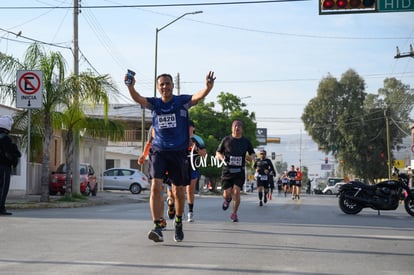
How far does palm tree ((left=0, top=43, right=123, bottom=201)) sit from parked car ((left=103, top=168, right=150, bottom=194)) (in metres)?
18.2

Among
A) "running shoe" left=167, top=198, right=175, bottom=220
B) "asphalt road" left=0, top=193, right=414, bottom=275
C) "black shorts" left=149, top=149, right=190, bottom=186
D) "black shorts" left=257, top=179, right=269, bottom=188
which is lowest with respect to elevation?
"asphalt road" left=0, top=193, right=414, bottom=275

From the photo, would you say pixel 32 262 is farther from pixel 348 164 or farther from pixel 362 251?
pixel 348 164

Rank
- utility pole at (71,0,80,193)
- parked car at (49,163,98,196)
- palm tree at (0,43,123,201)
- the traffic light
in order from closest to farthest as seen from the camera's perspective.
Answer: the traffic light, palm tree at (0,43,123,201), utility pole at (71,0,80,193), parked car at (49,163,98,196)

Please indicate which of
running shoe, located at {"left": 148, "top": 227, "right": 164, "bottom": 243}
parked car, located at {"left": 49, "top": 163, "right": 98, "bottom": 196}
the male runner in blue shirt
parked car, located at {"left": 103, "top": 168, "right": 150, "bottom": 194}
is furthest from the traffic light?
parked car, located at {"left": 103, "top": 168, "right": 150, "bottom": 194}

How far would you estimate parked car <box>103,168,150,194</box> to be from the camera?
4091cm

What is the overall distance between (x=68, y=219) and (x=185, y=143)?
16.3 ft

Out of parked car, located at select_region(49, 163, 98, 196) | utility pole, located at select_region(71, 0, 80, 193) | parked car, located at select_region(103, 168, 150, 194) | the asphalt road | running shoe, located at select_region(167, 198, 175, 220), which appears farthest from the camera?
parked car, located at select_region(103, 168, 150, 194)

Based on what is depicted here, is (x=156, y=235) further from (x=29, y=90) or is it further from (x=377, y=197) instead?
(x=29, y=90)

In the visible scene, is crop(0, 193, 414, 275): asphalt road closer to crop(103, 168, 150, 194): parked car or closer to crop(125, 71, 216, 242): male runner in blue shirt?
crop(125, 71, 216, 242): male runner in blue shirt

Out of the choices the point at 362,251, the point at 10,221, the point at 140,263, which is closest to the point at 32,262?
the point at 140,263

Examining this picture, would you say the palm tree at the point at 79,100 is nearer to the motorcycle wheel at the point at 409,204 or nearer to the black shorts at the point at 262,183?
the black shorts at the point at 262,183

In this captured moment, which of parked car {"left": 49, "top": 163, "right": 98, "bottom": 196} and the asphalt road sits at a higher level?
parked car {"left": 49, "top": 163, "right": 98, "bottom": 196}

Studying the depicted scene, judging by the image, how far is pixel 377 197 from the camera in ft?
59.2

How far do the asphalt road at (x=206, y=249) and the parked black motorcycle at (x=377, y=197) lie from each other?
4.99 m
